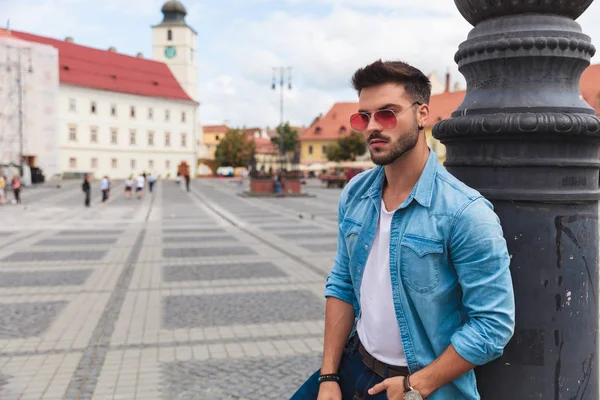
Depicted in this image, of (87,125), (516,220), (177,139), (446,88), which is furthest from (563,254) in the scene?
(446,88)

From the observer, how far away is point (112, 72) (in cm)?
7150

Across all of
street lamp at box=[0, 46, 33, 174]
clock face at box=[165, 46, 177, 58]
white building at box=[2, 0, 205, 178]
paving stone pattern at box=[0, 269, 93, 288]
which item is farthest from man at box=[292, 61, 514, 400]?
clock face at box=[165, 46, 177, 58]

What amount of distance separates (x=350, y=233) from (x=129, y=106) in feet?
237

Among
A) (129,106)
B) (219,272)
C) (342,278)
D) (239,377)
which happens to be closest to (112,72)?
(129,106)

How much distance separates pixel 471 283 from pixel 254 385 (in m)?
3.20

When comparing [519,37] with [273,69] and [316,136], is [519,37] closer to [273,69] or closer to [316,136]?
[273,69]

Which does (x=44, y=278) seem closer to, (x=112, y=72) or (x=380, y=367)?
(x=380, y=367)

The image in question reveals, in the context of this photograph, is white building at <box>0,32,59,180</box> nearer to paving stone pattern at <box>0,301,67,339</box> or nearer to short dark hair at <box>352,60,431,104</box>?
paving stone pattern at <box>0,301,67,339</box>

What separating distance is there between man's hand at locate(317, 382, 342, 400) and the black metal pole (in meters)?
0.46

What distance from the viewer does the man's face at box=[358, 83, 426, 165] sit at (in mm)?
1756

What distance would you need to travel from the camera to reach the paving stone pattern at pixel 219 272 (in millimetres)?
8883

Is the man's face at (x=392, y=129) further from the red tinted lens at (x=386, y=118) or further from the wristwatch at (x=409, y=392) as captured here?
the wristwatch at (x=409, y=392)

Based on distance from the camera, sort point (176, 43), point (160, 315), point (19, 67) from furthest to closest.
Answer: point (176, 43), point (19, 67), point (160, 315)

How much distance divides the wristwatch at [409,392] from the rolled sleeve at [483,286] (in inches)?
6.9
